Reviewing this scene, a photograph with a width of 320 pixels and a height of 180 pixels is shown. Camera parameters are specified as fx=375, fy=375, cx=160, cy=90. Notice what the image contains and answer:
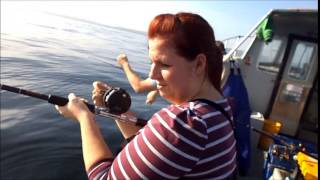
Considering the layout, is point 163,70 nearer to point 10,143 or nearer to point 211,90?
point 211,90

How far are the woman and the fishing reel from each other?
1.63 feet

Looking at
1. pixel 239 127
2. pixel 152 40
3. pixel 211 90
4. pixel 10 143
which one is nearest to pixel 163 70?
pixel 152 40

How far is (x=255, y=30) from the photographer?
9.08m

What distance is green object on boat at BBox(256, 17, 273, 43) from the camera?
838 centimetres

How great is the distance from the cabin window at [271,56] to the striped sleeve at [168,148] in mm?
8320

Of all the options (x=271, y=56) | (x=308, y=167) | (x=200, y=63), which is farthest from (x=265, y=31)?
(x=200, y=63)

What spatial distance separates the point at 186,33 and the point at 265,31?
23.6 ft

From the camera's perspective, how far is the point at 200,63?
5.94 ft

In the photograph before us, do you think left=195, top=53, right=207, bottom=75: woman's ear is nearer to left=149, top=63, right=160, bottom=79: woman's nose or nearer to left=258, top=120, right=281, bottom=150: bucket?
left=149, top=63, right=160, bottom=79: woman's nose

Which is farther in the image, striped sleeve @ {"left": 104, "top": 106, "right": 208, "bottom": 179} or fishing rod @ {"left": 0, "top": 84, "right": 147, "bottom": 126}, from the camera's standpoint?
fishing rod @ {"left": 0, "top": 84, "right": 147, "bottom": 126}

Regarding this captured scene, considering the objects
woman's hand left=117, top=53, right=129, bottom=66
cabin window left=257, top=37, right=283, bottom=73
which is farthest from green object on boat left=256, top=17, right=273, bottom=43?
woman's hand left=117, top=53, right=129, bottom=66

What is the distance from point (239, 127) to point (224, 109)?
5.89 meters

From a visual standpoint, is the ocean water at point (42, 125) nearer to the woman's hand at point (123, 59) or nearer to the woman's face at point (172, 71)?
the woman's hand at point (123, 59)

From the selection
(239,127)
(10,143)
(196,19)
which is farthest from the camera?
(239,127)
